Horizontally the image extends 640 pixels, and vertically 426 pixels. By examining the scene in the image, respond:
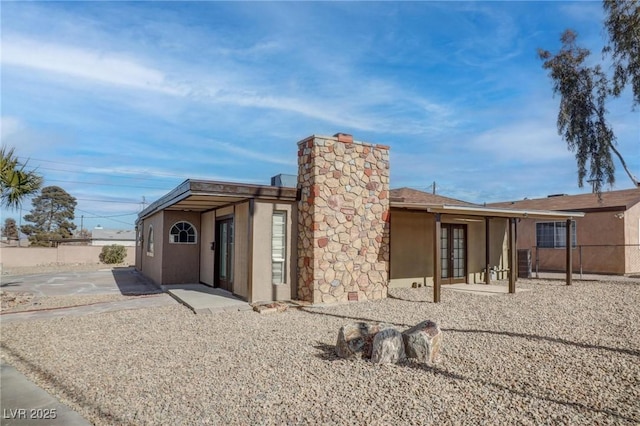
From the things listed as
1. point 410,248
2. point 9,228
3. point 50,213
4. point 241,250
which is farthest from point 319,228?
point 9,228

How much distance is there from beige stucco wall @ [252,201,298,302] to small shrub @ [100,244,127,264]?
22.6 m

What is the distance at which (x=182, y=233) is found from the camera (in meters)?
14.2

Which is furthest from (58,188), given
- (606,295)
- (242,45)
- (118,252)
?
(606,295)

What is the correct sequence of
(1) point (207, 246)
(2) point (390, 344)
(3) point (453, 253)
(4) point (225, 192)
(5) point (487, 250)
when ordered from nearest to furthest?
(2) point (390, 344) < (4) point (225, 192) < (1) point (207, 246) < (3) point (453, 253) < (5) point (487, 250)

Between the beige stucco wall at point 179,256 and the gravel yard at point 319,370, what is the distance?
4.62m

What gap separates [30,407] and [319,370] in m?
3.18

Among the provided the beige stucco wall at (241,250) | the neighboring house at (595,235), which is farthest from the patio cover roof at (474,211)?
the neighboring house at (595,235)

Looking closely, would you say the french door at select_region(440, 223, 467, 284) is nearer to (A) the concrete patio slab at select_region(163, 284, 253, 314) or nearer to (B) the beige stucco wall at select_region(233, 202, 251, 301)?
(B) the beige stucco wall at select_region(233, 202, 251, 301)

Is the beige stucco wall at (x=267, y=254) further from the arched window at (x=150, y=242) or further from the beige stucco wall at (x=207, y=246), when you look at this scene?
the arched window at (x=150, y=242)

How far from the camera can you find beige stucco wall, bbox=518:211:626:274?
704 inches

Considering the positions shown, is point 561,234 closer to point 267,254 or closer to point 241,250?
point 267,254

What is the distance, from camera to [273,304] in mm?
9648

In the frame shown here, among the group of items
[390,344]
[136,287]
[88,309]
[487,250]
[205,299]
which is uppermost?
[487,250]

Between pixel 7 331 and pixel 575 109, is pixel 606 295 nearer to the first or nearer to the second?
pixel 575 109
